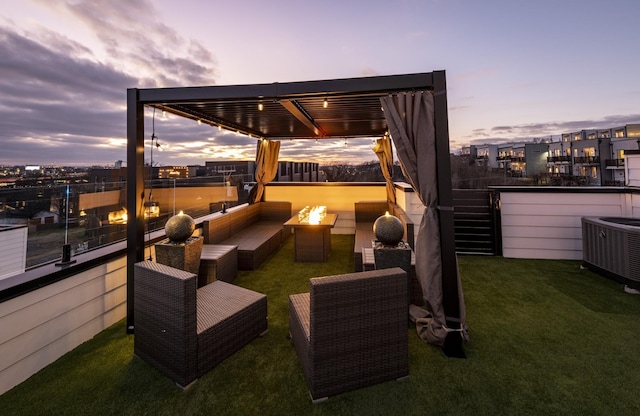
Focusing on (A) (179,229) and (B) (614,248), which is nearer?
(A) (179,229)

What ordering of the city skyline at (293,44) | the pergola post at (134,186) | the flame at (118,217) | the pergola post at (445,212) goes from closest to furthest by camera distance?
the pergola post at (445,212)
the pergola post at (134,186)
the flame at (118,217)
the city skyline at (293,44)

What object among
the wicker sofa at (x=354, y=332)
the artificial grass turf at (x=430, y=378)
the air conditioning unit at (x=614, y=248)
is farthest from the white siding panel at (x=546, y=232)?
the wicker sofa at (x=354, y=332)

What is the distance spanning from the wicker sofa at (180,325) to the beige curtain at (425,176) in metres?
1.83

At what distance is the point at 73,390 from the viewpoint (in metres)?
1.90

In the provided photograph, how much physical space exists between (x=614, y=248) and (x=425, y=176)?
3.75 m

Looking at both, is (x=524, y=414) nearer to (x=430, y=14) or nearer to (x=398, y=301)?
(x=398, y=301)

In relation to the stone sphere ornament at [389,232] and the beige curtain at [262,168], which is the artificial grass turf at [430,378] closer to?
the stone sphere ornament at [389,232]

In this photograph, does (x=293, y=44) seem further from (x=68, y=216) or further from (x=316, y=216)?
(x=68, y=216)

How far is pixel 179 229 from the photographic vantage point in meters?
3.11

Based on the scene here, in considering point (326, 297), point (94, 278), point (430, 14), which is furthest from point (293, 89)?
point (430, 14)

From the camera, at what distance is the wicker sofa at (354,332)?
1.70 metres

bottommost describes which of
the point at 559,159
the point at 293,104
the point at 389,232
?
the point at 389,232

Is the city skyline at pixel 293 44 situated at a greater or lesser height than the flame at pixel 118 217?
greater

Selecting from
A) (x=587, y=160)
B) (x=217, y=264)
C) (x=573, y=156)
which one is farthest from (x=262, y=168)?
(x=573, y=156)
